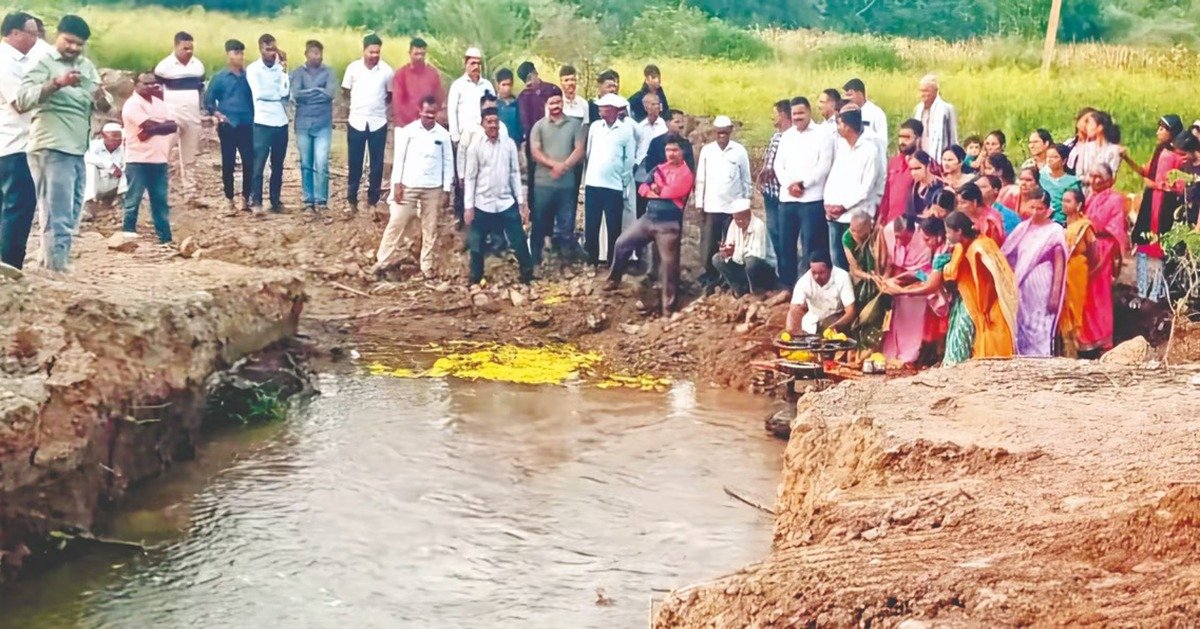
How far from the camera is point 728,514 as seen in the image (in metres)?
8.16

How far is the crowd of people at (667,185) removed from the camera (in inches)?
358

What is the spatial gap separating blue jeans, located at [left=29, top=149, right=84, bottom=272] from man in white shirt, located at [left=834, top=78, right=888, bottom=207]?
222 inches

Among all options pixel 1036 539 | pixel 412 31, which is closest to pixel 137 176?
pixel 1036 539

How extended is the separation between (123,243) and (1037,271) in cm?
696

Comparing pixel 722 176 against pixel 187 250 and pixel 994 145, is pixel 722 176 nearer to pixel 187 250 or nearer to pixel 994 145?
pixel 994 145

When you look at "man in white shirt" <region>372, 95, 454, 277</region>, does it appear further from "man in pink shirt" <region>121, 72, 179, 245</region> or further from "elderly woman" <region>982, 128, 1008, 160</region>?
"elderly woman" <region>982, 128, 1008, 160</region>

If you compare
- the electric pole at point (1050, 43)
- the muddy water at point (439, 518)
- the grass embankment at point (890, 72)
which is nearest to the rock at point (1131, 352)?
the muddy water at point (439, 518)

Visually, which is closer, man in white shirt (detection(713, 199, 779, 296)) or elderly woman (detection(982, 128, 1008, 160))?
elderly woman (detection(982, 128, 1008, 160))

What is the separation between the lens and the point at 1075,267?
9602 mm

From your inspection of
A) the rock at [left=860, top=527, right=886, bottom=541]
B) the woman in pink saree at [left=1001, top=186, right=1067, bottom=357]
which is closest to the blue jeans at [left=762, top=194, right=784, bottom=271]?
the woman in pink saree at [left=1001, top=186, right=1067, bottom=357]

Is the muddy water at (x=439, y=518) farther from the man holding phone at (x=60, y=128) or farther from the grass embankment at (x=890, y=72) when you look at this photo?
the grass embankment at (x=890, y=72)

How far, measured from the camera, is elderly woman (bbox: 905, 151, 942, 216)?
10219 mm

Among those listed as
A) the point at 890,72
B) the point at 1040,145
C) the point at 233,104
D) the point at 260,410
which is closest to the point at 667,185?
the point at 1040,145

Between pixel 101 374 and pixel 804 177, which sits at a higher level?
pixel 804 177
